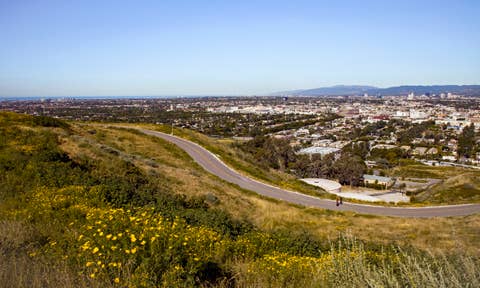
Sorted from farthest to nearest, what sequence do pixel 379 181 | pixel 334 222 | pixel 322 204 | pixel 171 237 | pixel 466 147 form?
1. pixel 466 147
2. pixel 379 181
3. pixel 322 204
4. pixel 334 222
5. pixel 171 237

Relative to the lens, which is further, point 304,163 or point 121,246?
point 304,163

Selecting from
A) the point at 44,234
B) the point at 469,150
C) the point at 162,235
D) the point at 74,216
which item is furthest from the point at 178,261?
the point at 469,150

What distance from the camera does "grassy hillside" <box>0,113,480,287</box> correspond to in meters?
3.49

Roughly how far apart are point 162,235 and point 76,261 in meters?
1.09

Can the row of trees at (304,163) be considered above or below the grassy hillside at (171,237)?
below

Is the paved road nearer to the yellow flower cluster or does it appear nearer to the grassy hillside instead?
the grassy hillside

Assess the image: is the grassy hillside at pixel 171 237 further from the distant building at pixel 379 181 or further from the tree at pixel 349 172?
the distant building at pixel 379 181

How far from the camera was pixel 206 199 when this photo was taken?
47.2ft

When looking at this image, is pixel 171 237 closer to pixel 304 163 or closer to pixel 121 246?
pixel 121 246

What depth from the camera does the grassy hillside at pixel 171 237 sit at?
349 centimetres

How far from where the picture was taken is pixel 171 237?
162 inches

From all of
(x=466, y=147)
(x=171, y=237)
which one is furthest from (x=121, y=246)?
(x=466, y=147)

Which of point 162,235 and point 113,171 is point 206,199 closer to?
point 113,171

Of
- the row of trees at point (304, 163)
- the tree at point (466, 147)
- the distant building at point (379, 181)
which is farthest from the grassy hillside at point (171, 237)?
the tree at point (466, 147)
